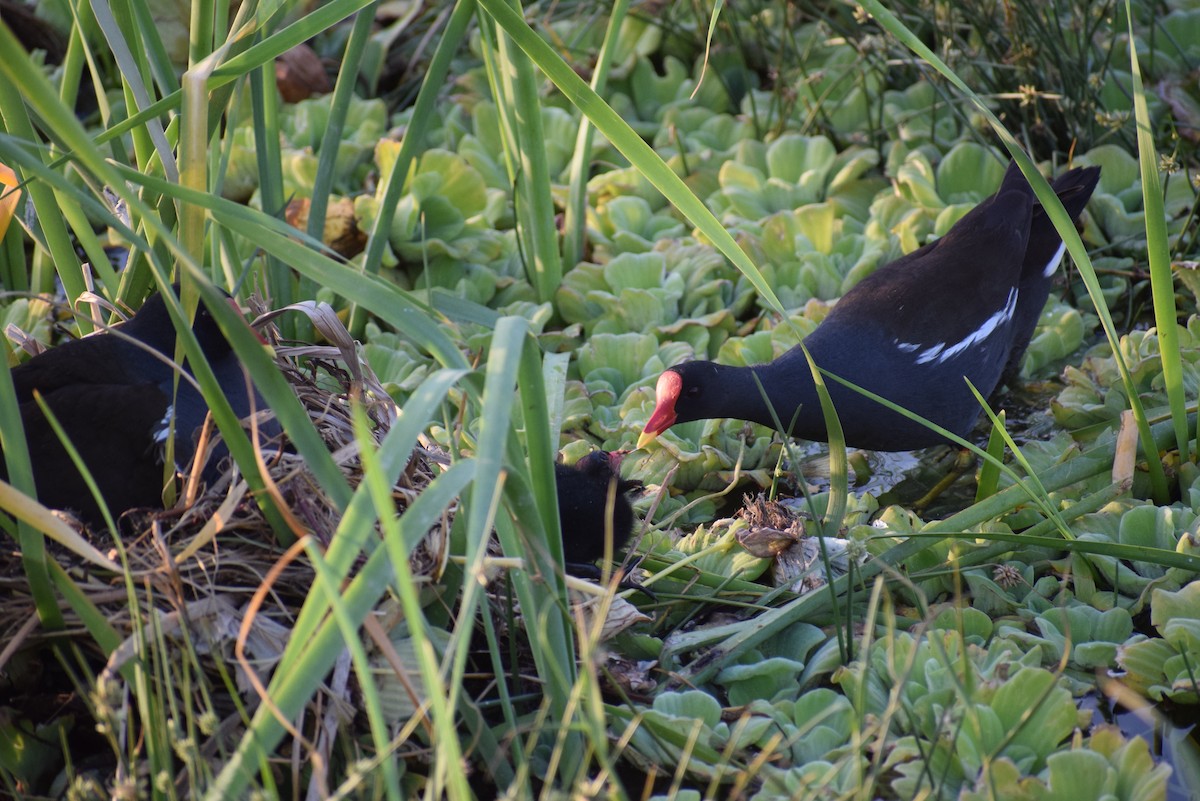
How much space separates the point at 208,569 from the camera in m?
1.69

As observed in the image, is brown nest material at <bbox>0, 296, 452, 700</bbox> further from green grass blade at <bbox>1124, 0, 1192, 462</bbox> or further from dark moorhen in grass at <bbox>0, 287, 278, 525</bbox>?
green grass blade at <bbox>1124, 0, 1192, 462</bbox>

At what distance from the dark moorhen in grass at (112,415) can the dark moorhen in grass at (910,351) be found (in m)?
0.95

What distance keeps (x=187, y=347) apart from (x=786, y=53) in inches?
122

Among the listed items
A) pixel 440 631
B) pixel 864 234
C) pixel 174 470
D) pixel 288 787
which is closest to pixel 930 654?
pixel 440 631

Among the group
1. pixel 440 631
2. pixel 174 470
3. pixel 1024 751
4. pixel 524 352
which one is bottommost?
pixel 1024 751

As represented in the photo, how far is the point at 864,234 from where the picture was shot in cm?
334

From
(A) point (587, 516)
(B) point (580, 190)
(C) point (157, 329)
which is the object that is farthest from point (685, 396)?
(C) point (157, 329)

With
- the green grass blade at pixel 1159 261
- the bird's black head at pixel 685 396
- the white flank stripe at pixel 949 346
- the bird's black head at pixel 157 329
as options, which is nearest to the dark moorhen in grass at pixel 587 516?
the bird's black head at pixel 685 396

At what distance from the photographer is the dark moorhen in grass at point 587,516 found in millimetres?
2115

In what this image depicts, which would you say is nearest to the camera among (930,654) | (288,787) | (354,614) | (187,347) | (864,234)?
(354,614)

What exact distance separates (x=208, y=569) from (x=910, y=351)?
1.64 metres

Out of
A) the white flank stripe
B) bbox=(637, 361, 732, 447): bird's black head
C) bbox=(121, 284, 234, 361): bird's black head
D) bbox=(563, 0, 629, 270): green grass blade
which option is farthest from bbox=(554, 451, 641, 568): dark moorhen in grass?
bbox=(563, 0, 629, 270): green grass blade

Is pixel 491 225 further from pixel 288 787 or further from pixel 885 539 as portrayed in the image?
pixel 288 787

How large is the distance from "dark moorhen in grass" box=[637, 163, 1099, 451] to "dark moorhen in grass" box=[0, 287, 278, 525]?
3.11 ft
